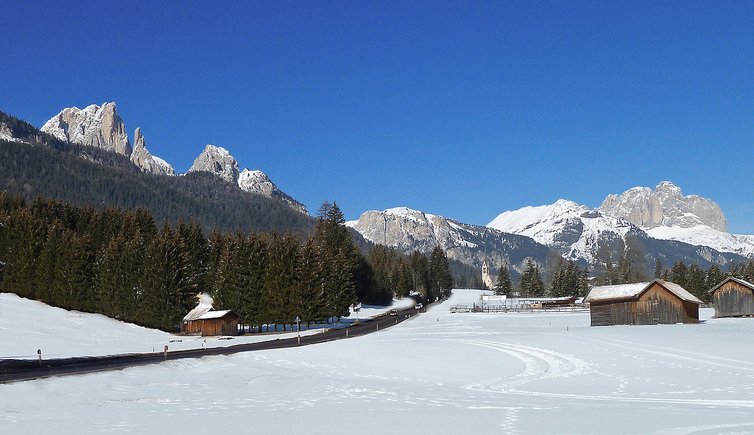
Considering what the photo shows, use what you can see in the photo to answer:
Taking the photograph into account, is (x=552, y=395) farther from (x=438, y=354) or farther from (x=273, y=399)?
(x=438, y=354)

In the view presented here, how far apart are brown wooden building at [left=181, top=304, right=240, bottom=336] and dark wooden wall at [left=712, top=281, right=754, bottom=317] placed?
6647cm

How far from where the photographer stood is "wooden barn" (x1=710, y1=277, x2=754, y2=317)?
8706 cm

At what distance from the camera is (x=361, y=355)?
4662cm

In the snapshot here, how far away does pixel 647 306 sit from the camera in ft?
259

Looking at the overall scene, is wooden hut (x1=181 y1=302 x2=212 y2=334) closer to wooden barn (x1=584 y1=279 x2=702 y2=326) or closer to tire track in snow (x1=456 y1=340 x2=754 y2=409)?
tire track in snow (x1=456 y1=340 x2=754 y2=409)

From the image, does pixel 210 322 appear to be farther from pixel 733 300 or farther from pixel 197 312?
pixel 733 300

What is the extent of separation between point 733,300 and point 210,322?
232ft

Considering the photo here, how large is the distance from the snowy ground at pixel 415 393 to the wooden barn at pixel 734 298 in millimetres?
44278

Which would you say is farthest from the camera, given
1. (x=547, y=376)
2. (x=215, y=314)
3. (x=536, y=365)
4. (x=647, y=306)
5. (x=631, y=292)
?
(x=631, y=292)

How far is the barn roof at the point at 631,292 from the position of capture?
78.2m

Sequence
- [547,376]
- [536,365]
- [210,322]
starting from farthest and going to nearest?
[210,322] < [536,365] < [547,376]

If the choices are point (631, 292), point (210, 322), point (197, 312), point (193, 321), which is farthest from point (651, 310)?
point (193, 321)

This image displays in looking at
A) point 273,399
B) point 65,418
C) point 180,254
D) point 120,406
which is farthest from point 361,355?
point 180,254

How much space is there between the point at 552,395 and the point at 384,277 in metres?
129
